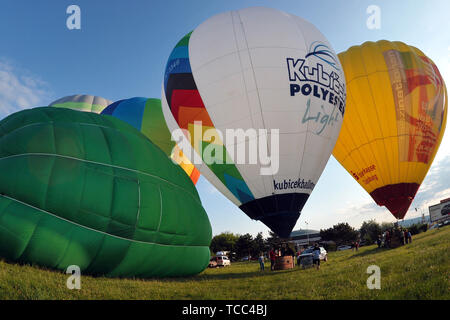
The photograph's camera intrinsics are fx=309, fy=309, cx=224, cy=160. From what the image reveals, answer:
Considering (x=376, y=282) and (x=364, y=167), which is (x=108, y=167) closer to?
(x=376, y=282)

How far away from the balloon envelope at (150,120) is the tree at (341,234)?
50.0 metres

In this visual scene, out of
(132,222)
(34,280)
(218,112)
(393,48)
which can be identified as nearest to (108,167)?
(132,222)

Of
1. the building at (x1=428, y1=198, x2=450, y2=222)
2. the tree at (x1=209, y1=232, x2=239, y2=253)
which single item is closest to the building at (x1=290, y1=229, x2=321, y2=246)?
the tree at (x1=209, y1=232, x2=239, y2=253)

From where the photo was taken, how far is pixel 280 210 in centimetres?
959

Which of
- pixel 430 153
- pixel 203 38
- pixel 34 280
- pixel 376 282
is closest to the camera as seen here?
pixel 34 280

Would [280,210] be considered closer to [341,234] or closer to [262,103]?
[262,103]

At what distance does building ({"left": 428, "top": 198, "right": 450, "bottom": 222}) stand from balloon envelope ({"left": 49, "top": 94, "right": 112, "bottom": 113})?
4198 cm

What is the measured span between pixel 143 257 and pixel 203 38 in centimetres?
735

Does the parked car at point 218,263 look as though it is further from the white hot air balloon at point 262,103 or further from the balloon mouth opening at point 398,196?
the white hot air balloon at point 262,103

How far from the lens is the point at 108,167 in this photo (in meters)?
7.63

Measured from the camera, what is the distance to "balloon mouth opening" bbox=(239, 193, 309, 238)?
9.60 m

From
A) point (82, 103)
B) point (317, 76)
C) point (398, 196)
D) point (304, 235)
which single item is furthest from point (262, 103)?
point (304, 235)

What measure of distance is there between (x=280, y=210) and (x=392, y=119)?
8150 mm

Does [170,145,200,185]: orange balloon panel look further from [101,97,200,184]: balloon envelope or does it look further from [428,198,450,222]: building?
[428,198,450,222]: building
